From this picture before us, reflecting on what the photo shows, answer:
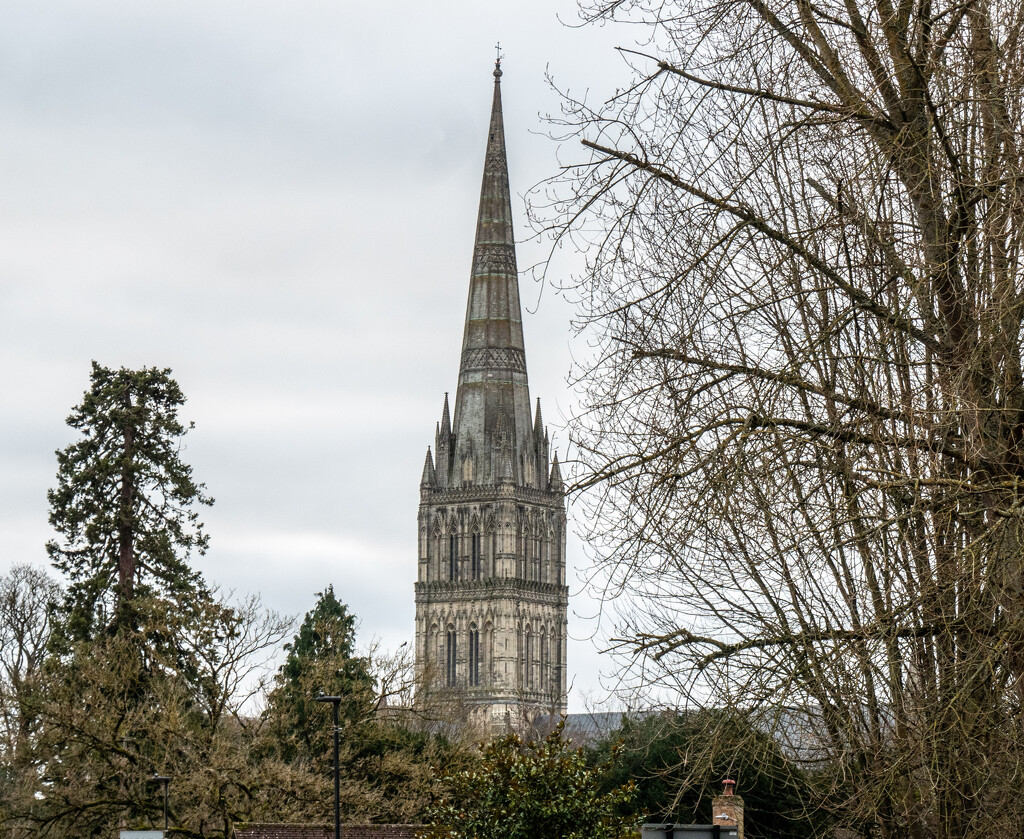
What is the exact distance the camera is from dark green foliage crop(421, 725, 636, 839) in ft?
72.3

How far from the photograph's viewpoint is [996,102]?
9.02 meters

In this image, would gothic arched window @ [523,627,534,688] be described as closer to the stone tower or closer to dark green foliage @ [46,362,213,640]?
the stone tower

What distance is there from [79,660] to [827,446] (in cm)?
3370

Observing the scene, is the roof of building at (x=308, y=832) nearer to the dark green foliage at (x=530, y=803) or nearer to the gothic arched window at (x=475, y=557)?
the dark green foliage at (x=530, y=803)

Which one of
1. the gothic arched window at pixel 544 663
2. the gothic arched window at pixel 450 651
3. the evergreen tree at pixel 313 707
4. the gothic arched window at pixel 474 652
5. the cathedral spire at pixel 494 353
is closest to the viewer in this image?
the evergreen tree at pixel 313 707

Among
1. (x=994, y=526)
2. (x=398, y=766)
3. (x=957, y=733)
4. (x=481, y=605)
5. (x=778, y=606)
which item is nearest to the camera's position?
(x=994, y=526)

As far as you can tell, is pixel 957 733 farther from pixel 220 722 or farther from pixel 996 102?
pixel 220 722

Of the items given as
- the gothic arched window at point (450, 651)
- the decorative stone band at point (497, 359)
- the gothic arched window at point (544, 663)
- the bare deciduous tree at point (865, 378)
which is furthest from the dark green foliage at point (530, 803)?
the gothic arched window at point (544, 663)

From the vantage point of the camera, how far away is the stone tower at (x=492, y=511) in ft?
360

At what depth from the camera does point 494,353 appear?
110 meters

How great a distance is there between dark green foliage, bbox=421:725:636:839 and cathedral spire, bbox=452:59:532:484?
8588 centimetres

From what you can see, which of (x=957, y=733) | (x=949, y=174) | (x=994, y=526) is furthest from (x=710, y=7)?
(x=957, y=733)

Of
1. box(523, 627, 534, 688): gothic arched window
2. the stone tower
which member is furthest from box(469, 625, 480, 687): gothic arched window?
box(523, 627, 534, 688): gothic arched window

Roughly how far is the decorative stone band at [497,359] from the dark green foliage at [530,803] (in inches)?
3429
